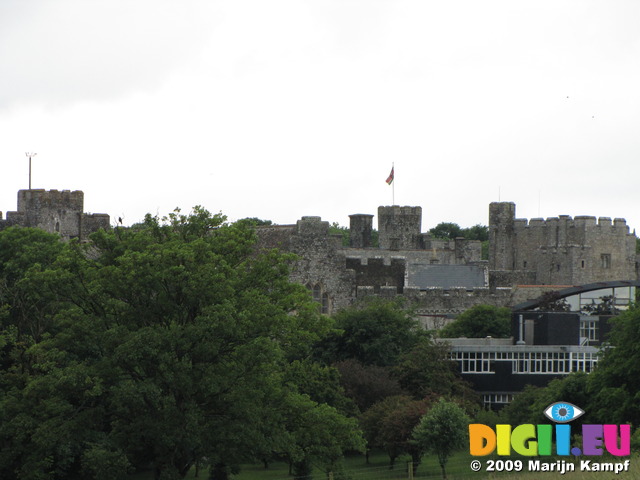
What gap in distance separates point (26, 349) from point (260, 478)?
8818 mm

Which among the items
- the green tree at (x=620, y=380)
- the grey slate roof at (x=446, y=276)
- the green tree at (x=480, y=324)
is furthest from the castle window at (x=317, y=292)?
the green tree at (x=620, y=380)

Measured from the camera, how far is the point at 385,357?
63.3m

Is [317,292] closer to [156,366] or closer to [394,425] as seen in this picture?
[394,425]

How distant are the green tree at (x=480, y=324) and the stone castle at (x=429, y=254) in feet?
13.5

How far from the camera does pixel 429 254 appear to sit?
93.3 meters

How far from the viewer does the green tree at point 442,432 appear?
4850 cm

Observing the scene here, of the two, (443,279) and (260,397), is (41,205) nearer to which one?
(443,279)

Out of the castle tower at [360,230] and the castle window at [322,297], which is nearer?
the castle window at [322,297]

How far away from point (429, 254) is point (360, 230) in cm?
607

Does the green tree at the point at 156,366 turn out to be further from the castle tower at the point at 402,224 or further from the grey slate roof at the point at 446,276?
the castle tower at the point at 402,224

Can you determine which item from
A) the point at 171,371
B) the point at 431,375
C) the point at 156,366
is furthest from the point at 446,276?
the point at 171,371

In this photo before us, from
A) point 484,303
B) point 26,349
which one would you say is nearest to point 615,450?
point 26,349

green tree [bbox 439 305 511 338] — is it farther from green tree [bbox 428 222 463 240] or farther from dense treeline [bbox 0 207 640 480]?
green tree [bbox 428 222 463 240]

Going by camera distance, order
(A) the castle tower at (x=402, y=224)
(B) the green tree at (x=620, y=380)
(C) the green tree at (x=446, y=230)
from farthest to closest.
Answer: (C) the green tree at (x=446, y=230) < (A) the castle tower at (x=402, y=224) < (B) the green tree at (x=620, y=380)
